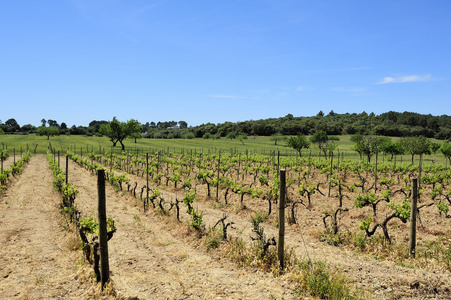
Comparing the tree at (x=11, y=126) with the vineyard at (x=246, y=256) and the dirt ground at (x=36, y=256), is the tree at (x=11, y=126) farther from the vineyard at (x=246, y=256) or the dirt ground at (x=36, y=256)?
the vineyard at (x=246, y=256)

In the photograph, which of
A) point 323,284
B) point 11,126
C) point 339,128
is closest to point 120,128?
point 323,284

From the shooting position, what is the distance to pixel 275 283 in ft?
18.5

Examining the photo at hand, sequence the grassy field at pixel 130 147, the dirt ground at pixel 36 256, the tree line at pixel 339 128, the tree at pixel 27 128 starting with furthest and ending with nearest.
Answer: the tree at pixel 27 128
the tree line at pixel 339 128
the grassy field at pixel 130 147
the dirt ground at pixel 36 256

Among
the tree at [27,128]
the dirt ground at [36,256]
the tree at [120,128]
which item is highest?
the tree at [27,128]

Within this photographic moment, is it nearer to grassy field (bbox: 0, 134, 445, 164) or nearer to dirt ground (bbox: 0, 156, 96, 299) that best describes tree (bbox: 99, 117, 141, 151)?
grassy field (bbox: 0, 134, 445, 164)

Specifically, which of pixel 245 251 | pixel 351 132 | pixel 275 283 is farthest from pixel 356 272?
pixel 351 132

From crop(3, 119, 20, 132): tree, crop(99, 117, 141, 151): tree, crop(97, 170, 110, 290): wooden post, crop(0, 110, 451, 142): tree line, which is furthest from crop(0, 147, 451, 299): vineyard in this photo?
crop(3, 119, 20, 132): tree

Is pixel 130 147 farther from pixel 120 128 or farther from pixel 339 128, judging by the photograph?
pixel 339 128

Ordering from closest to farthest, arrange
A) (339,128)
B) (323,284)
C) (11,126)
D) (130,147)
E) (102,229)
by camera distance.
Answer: (323,284)
(102,229)
(130,147)
(339,128)
(11,126)

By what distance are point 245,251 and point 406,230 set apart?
5666mm

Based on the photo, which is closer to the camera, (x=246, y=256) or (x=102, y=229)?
(x=102, y=229)

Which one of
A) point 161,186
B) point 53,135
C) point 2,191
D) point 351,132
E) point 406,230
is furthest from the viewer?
point 351,132

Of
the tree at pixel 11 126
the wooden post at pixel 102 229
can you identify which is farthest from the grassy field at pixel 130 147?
the tree at pixel 11 126

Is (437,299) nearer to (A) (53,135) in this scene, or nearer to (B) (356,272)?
(B) (356,272)
